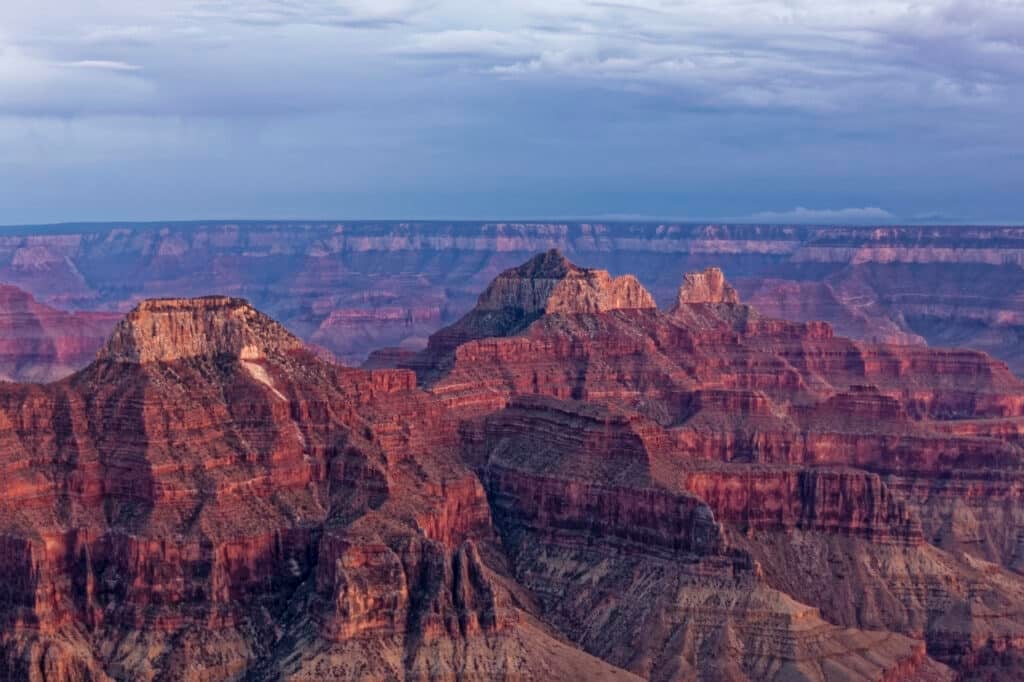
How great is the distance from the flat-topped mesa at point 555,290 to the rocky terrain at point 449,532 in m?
20.3

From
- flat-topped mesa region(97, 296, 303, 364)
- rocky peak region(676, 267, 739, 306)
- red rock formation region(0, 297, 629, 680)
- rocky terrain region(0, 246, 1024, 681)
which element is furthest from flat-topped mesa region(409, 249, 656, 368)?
red rock formation region(0, 297, 629, 680)

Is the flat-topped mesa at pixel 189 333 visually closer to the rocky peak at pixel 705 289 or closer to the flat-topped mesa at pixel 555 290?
the flat-topped mesa at pixel 555 290

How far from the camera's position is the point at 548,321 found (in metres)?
157

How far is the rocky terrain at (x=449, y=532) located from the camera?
303ft

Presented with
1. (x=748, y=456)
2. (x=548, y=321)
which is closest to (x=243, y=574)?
(x=748, y=456)

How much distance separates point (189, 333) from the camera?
110188 mm

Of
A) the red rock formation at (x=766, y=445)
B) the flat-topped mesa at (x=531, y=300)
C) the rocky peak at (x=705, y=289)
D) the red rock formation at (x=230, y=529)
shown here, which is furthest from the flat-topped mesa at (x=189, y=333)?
the rocky peak at (x=705, y=289)

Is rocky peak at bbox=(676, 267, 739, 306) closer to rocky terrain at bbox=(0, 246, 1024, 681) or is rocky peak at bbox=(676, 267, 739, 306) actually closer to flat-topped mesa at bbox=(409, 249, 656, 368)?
flat-topped mesa at bbox=(409, 249, 656, 368)

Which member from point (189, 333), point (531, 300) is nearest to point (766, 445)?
point (531, 300)

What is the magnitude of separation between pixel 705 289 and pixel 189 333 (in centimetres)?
9181

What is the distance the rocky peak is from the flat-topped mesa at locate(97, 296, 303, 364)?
265 feet

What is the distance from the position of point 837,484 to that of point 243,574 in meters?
41.7

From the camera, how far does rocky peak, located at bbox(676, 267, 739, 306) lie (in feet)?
625

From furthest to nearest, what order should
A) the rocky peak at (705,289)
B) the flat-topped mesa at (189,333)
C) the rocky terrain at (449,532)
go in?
the rocky peak at (705,289) < the flat-topped mesa at (189,333) < the rocky terrain at (449,532)
